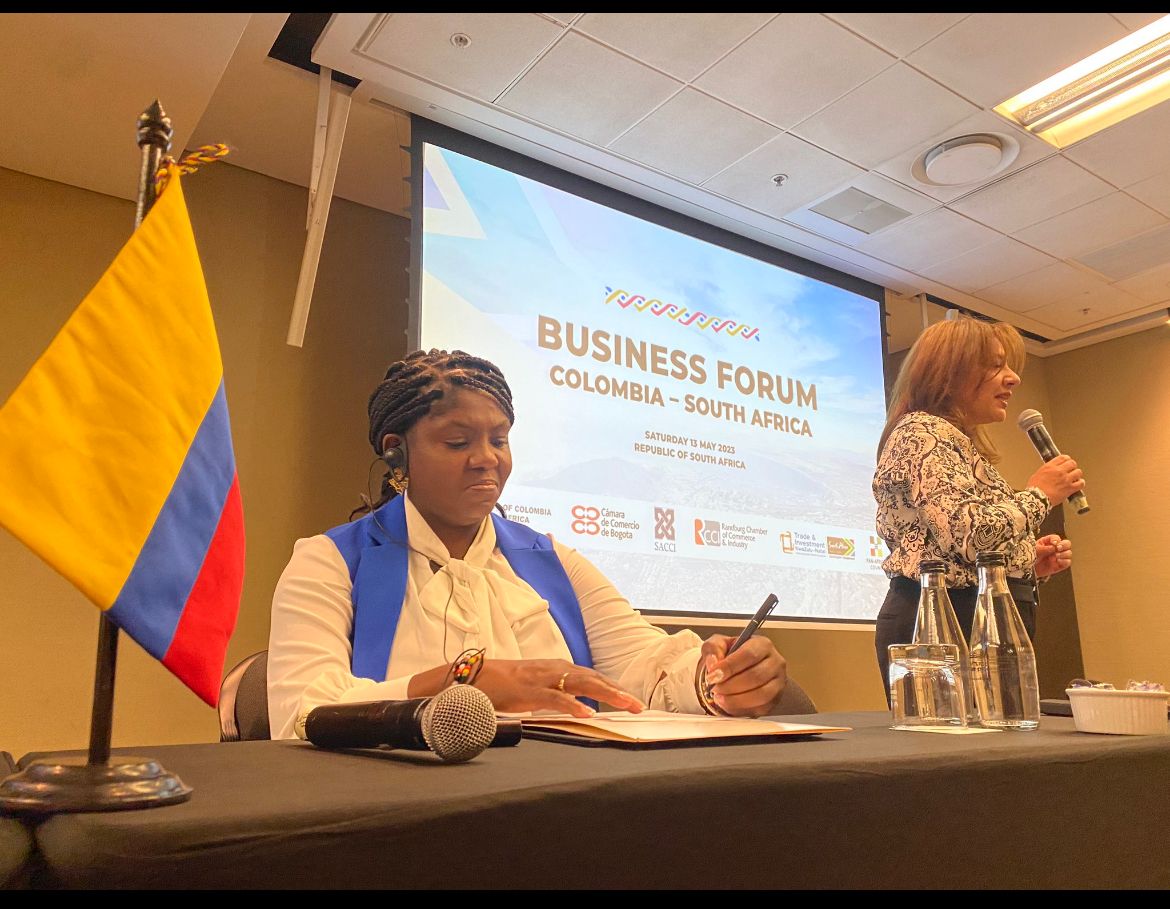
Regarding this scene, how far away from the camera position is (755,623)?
92 centimetres

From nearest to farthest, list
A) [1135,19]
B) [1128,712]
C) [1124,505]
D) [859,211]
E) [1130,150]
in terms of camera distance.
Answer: [1128,712] → [1135,19] → [1130,150] → [859,211] → [1124,505]

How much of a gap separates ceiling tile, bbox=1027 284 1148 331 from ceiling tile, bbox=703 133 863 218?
1.93 m

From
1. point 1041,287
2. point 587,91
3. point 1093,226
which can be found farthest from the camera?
point 1041,287

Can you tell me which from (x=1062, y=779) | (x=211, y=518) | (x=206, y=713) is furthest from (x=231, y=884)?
(x=206, y=713)

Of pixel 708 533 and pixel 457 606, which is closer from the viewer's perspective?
pixel 457 606

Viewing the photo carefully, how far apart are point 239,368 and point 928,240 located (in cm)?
288

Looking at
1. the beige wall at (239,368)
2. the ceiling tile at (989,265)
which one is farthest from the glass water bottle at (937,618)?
the ceiling tile at (989,265)

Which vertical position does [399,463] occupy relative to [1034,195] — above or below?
below

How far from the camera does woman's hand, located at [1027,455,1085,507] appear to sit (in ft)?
5.43

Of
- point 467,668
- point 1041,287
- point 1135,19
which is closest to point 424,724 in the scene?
point 467,668

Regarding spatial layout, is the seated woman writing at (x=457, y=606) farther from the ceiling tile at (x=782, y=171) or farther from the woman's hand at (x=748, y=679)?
the ceiling tile at (x=782, y=171)

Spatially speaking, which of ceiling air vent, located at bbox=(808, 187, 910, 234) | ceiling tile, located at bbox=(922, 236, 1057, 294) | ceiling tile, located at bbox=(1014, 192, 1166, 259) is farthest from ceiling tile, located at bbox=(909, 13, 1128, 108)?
ceiling tile, located at bbox=(922, 236, 1057, 294)

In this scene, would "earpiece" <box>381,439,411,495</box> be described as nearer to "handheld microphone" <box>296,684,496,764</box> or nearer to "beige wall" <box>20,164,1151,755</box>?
"handheld microphone" <box>296,684,496,764</box>

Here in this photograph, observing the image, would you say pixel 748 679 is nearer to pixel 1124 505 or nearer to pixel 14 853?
pixel 14 853
